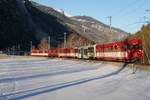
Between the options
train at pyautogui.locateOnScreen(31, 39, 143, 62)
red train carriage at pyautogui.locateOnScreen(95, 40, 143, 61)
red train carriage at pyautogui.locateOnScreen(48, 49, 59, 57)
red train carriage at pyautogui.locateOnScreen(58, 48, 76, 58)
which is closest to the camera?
red train carriage at pyautogui.locateOnScreen(95, 40, 143, 61)

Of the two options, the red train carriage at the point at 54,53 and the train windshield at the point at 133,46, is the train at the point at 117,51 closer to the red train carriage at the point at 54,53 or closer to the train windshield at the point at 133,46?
the train windshield at the point at 133,46

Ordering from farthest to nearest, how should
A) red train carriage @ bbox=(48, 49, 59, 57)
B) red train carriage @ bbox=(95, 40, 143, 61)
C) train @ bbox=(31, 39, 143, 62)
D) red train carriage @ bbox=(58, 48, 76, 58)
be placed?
red train carriage @ bbox=(48, 49, 59, 57), red train carriage @ bbox=(58, 48, 76, 58), train @ bbox=(31, 39, 143, 62), red train carriage @ bbox=(95, 40, 143, 61)

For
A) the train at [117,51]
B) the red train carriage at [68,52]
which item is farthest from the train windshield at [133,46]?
the red train carriage at [68,52]

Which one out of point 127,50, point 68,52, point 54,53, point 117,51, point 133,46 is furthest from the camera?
point 54,53

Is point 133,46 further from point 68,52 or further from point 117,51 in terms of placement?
point 68,52

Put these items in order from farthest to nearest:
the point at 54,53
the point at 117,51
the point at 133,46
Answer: the point at 54,53 < the point at 117,51 < the point at 133,46

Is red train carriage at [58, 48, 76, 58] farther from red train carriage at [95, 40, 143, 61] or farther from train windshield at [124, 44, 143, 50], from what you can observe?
train windshield at [124, 44, 143, 50]

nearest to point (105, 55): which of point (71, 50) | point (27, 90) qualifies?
point (71, 50)

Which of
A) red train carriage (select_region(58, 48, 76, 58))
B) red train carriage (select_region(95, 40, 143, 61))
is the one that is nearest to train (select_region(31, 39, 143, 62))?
red train carriage (select_region(95, 40, 143, 61))

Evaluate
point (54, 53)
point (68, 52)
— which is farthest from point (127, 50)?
point (54, 53)

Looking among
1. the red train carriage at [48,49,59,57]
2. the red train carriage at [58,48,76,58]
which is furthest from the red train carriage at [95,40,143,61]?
the red train carriage at [48,49,59,57]

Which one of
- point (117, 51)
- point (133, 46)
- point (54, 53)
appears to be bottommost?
point (117, 51)

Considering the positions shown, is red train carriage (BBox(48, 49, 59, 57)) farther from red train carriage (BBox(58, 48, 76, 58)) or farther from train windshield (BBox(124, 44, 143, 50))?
train windshield (BBox(124, 44, 143, 50))

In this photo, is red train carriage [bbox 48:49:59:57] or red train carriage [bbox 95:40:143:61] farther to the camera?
red train carriage [bbox 48:49:59:57]
